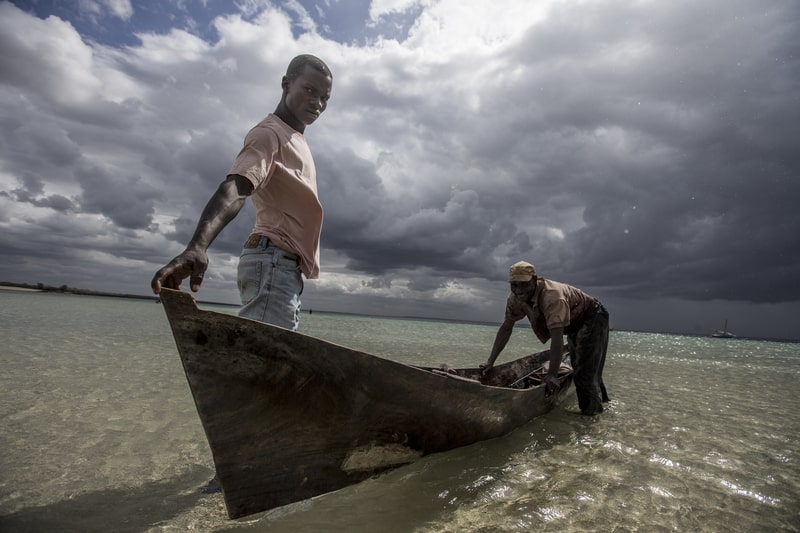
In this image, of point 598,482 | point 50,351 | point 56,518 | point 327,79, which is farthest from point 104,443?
Answer: point 50,351

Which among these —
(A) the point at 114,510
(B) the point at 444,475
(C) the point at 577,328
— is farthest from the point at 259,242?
(C) the point at 577,328

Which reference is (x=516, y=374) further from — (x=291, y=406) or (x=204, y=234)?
(x=204, y=234)

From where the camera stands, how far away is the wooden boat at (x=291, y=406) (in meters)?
1.86

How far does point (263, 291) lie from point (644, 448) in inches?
173

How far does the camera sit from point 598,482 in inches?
132

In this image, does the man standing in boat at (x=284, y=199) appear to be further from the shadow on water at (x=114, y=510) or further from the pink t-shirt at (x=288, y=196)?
the shadow on water at (x=114, y=510)

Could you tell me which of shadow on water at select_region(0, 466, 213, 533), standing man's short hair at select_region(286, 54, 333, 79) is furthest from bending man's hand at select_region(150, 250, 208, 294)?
shadow on water at select_region(0, 466, 213, 533)

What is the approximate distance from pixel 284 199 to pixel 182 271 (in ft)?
3.15

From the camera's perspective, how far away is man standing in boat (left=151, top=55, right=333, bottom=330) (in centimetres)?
218

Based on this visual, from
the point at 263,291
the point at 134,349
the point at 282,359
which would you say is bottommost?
the point at 134,349

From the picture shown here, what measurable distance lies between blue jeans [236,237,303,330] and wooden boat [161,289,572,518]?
0.38 metres

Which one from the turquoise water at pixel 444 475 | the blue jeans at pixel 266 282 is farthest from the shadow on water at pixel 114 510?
the blue jeans at pixel 266 282

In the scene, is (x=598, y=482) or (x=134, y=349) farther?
(x=134, y=349)

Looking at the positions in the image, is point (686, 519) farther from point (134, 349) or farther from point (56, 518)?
point (134, 349)
